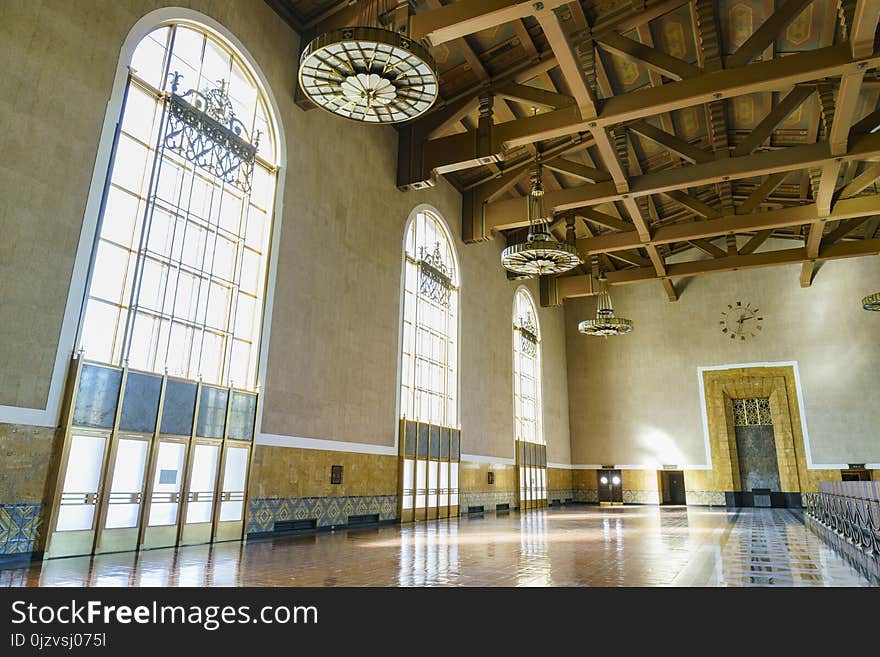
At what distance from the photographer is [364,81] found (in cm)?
944

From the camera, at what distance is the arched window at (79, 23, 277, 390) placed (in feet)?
30.1

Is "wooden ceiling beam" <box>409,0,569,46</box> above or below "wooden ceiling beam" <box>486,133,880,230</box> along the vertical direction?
below

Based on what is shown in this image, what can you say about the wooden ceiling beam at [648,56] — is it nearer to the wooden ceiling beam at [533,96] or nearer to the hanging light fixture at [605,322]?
the wooden ceiling beam at [533,96]

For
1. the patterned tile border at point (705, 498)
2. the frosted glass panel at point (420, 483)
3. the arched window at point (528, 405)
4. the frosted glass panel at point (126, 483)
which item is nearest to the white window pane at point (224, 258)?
the frosted glass panel at point (126, 483)

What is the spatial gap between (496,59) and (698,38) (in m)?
5.24

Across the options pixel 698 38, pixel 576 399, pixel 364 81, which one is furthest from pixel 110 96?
pixel 576 399

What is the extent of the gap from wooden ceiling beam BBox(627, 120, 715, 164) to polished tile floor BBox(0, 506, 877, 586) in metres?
10.6

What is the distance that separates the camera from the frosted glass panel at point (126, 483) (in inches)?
339

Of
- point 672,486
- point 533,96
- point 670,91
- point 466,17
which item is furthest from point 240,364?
point 672,486

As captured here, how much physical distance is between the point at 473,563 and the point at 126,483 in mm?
5371

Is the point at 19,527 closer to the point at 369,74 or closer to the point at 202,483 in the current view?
the point at 202,483

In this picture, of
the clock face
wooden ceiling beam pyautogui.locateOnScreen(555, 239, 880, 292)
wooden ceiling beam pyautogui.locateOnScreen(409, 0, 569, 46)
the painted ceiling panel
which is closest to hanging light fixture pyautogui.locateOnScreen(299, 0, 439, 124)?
wooden ceiling beam pyautogui.locateOnScreen(409, 0, 569, 46)

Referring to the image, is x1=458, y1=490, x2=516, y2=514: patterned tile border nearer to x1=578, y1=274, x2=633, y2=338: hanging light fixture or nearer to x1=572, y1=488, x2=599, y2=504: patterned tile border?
x1=578, y1=274, x2=633, y2=338: hanging light fixture
